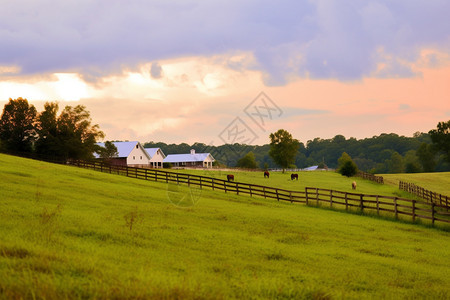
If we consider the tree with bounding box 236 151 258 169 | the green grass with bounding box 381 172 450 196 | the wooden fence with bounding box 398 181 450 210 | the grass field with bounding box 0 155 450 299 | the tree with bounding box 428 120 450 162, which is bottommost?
the green grass with bounding box 381 172 450 196

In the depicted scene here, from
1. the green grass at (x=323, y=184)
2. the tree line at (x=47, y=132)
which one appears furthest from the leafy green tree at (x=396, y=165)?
the tree line at (x=47, y=132)

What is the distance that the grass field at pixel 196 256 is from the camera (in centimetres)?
659

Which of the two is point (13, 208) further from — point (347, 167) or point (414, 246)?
point (347, 167)

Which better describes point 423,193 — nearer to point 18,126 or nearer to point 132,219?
point 132,219

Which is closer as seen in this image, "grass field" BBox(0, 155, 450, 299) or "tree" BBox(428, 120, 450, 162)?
"grass field" BBox(0, 155, 450, 299)

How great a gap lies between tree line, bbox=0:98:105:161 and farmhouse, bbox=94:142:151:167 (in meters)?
14.7

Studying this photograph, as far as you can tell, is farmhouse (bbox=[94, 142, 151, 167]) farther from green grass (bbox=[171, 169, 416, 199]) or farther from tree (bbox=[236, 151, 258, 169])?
tree (bbox=[236, 151, 258, 169])

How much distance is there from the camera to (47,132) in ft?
204

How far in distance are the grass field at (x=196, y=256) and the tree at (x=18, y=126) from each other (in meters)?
50.5

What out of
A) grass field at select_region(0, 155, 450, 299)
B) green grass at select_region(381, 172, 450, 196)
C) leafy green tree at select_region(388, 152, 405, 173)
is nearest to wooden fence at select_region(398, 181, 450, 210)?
green grass at select_region(381, 172, 450, 196)

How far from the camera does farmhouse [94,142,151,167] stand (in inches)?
3142

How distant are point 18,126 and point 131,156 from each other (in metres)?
22.8

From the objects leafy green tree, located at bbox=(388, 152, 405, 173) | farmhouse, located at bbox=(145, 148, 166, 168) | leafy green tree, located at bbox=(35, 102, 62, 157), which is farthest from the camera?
leafy green tree, located at bbox=(388, 152, 405, 173)

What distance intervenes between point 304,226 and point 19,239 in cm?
1201
